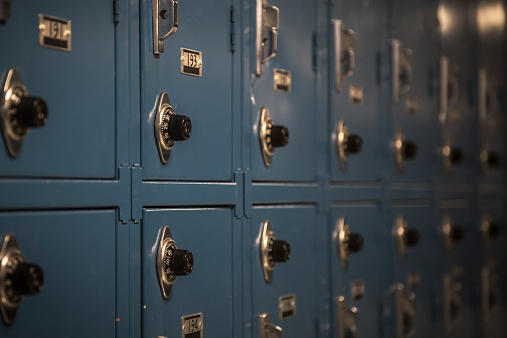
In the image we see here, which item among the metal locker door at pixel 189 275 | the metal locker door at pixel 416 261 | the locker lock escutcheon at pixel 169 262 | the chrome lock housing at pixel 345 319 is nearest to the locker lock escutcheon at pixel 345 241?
the chrome lock housing at pixel 345 319

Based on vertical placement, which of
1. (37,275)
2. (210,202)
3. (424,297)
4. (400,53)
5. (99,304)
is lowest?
(424,297)

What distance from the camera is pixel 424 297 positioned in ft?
11.9

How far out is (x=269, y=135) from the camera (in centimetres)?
235

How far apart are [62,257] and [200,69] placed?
738mm

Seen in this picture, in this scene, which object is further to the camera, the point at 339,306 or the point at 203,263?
the point at 339,306

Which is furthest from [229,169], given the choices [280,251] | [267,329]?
[267,329]

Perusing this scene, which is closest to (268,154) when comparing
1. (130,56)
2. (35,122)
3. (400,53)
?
(130,56)

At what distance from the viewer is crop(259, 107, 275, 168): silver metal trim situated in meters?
2.34

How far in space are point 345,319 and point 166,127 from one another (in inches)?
53.4

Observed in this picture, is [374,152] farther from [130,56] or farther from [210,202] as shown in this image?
[130,56]

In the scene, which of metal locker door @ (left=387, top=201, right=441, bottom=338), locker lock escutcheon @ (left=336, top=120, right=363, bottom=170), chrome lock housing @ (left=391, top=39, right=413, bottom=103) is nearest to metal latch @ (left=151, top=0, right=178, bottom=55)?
locker lock escutcheon @ (left=336, top=120, right=363, bottom=170)

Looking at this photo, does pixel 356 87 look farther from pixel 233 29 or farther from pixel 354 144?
pixel 233 29

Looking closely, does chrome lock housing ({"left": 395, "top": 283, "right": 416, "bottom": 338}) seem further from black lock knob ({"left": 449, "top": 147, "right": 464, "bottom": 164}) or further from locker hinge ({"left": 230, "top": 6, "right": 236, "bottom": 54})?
locker hinge ({"left": 230, "top": 6, "right": 236, "bottom": 54})

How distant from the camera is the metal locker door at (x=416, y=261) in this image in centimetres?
334
